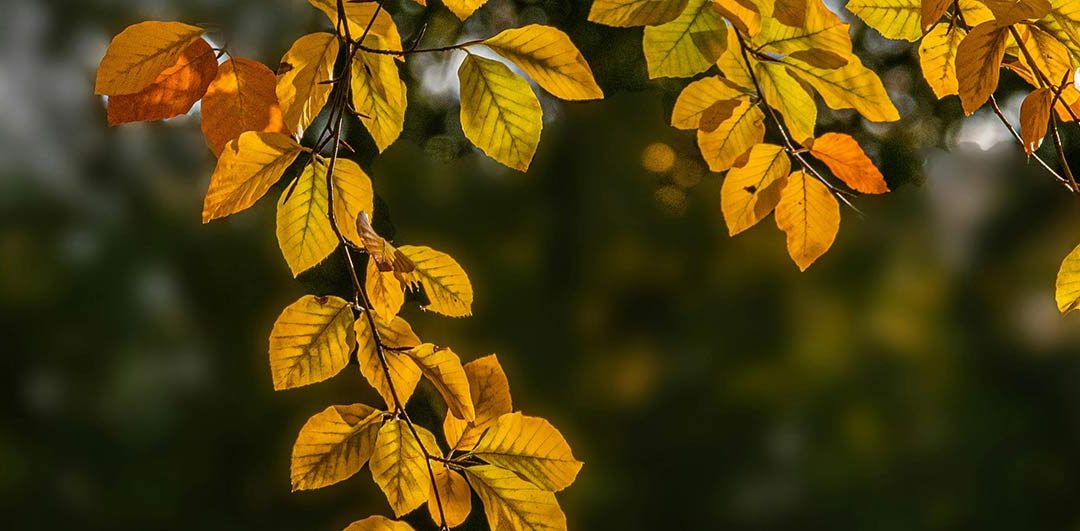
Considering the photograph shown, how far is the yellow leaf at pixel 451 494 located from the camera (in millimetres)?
236

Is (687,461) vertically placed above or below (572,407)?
below

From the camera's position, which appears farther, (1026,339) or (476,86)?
(1026,339)

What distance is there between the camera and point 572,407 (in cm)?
166

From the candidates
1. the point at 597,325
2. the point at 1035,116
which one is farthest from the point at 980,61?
the point at 597,325

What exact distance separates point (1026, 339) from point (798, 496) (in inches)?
21.9

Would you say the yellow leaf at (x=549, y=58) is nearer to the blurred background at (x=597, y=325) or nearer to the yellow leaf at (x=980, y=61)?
the yellow leaf at (x=980, y=61)

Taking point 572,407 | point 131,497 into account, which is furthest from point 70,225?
point 572,407

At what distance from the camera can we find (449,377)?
0.22m

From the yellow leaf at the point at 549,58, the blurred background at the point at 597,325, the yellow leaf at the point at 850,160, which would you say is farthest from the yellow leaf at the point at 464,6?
the blurred background at the point at 597,325

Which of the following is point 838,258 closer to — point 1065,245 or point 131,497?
point 1065,245

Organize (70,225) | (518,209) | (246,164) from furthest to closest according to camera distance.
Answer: (518,209) → (70,225) → (246,164)

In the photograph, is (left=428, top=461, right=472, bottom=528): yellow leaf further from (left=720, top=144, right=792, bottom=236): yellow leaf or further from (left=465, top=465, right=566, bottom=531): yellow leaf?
(left=720, top=144, right=792, bottom=236): yellow leaf

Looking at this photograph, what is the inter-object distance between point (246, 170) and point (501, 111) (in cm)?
7

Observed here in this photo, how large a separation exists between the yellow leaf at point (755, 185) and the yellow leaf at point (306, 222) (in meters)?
0.13
